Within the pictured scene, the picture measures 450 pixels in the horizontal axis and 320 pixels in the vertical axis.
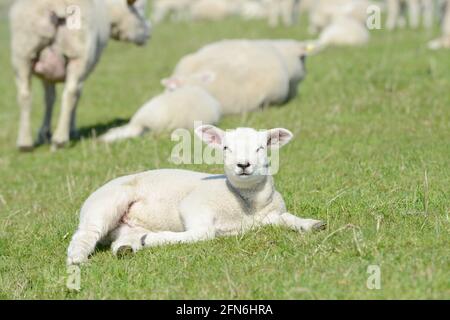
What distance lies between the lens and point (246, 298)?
4.85 metres

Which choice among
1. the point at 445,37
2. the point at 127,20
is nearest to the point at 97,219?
the point at 127,20

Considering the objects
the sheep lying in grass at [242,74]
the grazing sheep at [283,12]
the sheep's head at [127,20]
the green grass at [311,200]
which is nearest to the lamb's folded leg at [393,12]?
the grazing sheep at [283,12]

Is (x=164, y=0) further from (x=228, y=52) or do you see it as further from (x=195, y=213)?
(x=195, y=213)

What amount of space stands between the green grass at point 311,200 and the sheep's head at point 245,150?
41cm

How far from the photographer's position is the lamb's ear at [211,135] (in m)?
6.31

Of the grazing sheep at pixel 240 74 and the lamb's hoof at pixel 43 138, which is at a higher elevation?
the grazing sheep at pixel 240 74

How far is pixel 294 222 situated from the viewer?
20.0ft

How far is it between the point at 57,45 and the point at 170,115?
1.76 meters

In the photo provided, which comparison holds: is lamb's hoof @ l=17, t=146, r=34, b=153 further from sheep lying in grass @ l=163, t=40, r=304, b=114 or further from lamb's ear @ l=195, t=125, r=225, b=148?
lamb's ear @ l=195, t=125, r=225, b=148

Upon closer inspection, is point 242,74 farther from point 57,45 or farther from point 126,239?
point 126,239

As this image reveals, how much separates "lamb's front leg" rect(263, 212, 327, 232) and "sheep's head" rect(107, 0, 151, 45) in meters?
7.86

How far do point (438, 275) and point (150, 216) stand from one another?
8.02 ft

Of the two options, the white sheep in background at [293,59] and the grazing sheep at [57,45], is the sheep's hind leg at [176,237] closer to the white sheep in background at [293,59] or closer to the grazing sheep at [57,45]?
the grazing sheep at [57,45]
